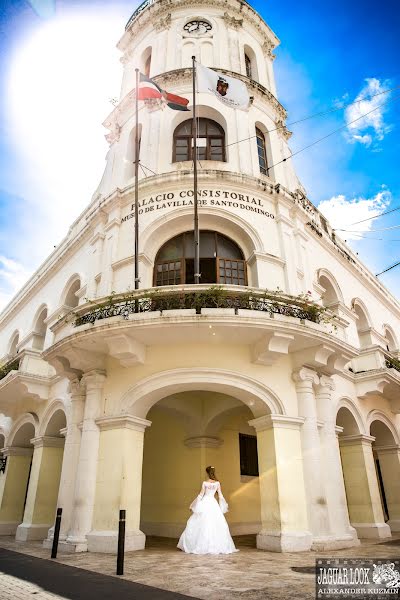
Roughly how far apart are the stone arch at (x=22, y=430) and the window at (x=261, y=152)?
12111 millimetres

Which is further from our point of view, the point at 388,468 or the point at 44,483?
the point at 388,468

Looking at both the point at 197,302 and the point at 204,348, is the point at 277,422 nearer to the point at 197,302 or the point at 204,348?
the point at 204,348

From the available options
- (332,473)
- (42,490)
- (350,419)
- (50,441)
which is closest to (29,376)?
(50,441)

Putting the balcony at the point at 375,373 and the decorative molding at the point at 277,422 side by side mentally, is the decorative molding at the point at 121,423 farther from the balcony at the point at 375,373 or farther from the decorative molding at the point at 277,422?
the balcony at the point at 375,373

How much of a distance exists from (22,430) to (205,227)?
10.2 metres

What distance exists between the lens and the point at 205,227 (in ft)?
42.9

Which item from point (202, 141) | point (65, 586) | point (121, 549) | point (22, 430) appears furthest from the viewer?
point (22, 430)

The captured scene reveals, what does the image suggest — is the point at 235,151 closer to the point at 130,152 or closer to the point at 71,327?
the point at 130,152

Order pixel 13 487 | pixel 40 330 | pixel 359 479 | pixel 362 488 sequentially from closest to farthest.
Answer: pixel 362 488, pixel 359 479, pixel 13 487, pixel 40 330

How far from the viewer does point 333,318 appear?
443 inches

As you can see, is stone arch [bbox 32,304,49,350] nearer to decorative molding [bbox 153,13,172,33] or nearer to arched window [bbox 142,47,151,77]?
arched window [bbox 142,47,151,77]

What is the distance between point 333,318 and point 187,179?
20.4ft

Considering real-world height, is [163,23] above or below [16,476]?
above

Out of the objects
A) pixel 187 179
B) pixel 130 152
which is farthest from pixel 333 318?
pixel 130 152
